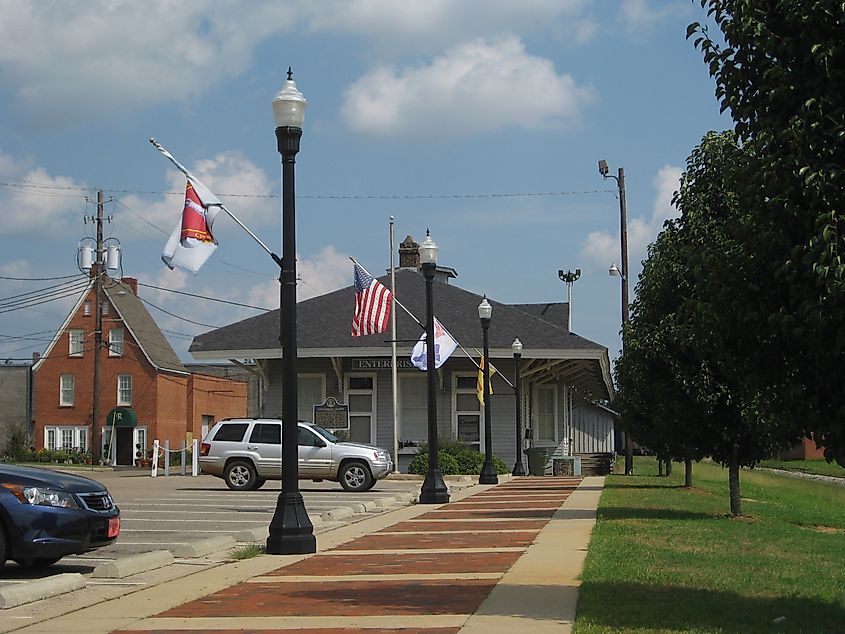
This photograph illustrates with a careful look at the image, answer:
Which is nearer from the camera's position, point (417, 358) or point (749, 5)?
point (749, 5)

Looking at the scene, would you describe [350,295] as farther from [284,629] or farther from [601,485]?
[284,629]

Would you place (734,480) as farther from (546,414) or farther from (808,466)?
(808,466)

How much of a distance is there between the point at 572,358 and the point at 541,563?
28.7 metres

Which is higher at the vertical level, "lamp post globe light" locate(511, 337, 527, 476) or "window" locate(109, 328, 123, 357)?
"window" locate(109, 328, 123, 357)

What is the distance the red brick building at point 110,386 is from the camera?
61.7 meters

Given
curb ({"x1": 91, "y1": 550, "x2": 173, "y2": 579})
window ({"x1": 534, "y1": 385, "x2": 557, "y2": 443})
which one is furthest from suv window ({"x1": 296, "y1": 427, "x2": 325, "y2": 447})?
window ({"x1": 534, "y1": 385, "x2": 557, "y2": 443})

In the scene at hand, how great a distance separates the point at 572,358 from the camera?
40.4 metres

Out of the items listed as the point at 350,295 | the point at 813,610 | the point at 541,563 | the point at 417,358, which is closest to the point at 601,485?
the point at 417,358

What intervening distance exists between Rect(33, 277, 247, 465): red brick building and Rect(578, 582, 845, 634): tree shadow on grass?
54043mm

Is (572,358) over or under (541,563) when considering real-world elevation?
over

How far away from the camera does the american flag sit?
28984mm

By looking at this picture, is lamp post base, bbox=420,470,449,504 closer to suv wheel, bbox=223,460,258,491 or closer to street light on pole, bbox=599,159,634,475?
suv wheel, bbox=223,460,258,491

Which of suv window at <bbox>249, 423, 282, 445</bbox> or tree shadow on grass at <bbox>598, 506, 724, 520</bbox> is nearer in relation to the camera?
tree shadow on grass at <bbox>598, 506, 724, 520</bbox>

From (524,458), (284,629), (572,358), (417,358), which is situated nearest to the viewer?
(284,629)
